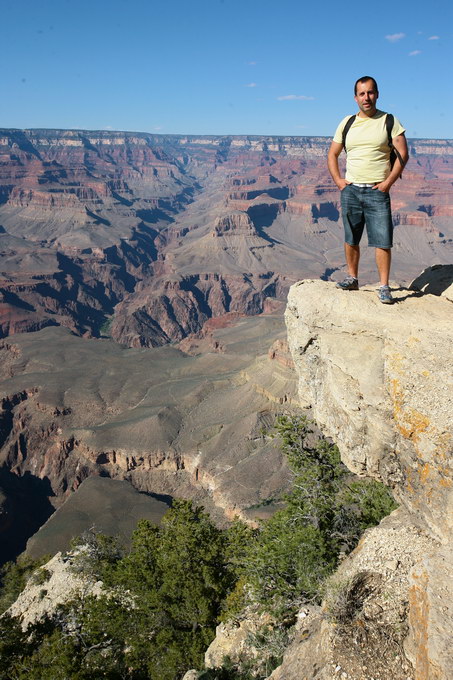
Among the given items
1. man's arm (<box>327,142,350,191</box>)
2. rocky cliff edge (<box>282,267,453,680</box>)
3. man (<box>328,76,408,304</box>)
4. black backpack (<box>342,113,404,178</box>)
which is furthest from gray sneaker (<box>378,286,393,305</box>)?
black backpack (<box>342,113,404,178</box>)

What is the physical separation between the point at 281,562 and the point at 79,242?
668ft

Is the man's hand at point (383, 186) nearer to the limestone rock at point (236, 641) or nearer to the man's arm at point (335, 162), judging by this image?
the man's arm at point (335, 162)

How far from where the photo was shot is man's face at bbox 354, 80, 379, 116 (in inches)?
331

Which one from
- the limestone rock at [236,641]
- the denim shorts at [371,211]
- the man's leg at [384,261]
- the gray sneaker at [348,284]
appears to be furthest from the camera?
the limestone rock at [236,641]

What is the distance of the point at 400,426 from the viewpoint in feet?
25.1

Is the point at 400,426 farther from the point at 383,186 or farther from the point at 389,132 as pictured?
the point at 389,132

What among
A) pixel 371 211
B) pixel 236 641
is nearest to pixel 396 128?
pixel 371 211

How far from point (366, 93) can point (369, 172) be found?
1.41 m

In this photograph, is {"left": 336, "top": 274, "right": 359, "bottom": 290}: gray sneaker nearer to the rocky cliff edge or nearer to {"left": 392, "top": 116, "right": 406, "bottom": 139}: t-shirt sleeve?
the rocky cliff edge

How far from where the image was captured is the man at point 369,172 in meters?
8.58

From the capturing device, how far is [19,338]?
92188 mm

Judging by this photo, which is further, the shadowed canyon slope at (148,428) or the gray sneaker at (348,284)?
the shadowed canyon slope at (148,428)

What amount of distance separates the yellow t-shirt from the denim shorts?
27 cm

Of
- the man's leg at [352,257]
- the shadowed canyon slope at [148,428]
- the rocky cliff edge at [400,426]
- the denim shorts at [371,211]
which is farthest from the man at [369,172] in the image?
the shadowed canyon slope at [148,428]
